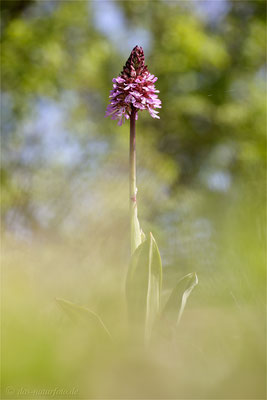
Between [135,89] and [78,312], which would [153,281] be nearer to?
[78,312]

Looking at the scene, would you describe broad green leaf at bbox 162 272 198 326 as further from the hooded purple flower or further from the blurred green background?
the hooded purple flower

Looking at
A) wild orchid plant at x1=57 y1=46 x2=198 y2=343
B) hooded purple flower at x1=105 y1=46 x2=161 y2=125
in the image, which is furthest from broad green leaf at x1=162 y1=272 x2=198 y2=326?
hooded purple flower at x1=105 y1=46 x2=161 y2=125

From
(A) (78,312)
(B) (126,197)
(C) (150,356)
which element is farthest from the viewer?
(B) (126,197)

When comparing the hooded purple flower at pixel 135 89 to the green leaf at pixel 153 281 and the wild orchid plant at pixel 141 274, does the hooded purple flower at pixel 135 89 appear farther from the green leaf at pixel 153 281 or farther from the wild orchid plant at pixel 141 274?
the green leaf at pixel 153 281

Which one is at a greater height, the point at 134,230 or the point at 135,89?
the point at 135,89

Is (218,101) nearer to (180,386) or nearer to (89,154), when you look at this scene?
(89,154)

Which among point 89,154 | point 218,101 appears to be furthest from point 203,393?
point 218,101

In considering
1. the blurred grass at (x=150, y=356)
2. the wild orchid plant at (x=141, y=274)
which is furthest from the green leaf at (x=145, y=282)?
the blurred grass at (x=150, y=356)

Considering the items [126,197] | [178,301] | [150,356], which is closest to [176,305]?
[178,301]
